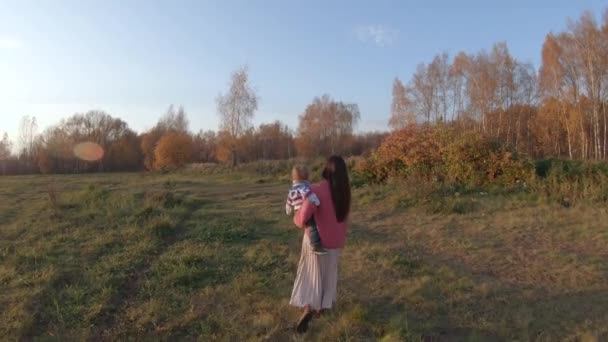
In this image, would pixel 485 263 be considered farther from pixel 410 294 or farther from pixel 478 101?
pixel 478 101

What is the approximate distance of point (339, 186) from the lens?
3898 millimetres

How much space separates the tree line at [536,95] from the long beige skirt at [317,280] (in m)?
25.6

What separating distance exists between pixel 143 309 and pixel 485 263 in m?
4.20

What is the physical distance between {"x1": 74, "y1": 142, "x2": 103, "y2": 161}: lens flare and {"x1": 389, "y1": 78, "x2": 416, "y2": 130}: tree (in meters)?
32.3

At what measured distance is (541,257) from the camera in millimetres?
5824

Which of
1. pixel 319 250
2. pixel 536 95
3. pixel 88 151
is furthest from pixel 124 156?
pixel 319 250

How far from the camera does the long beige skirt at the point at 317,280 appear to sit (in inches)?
159

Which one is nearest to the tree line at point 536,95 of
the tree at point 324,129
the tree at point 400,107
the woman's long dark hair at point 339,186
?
the tree at point 400,107

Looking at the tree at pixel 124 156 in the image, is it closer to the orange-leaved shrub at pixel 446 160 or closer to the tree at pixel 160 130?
the tree at pixel 160 130

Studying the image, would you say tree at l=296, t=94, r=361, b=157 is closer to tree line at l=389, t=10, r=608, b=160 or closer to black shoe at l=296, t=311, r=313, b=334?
tree line at l=389, t=10, r=608, b=160

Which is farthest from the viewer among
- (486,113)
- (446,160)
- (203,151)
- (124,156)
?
(124,156)

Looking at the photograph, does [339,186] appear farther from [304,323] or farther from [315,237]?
[304,323]

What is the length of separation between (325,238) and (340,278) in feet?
5.38

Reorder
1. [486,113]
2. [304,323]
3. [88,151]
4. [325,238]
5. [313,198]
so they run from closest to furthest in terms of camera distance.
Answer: [313,198], [325,238], [304,323], [486,113], [88,151]
